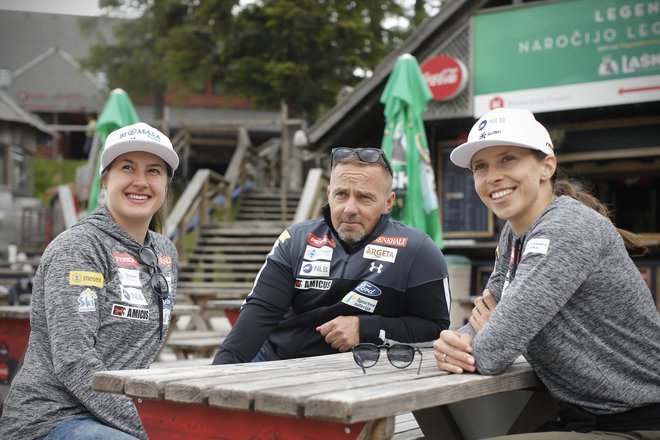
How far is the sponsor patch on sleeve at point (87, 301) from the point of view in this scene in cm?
283

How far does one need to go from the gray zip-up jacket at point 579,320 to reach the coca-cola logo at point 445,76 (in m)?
9.43

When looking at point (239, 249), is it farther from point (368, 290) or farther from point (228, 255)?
point (368, 290)

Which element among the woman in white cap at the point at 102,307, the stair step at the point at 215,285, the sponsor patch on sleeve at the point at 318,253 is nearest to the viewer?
the woman in white cap at the point at 102,307

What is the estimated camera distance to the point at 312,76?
23.3 m

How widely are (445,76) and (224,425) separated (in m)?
10.3

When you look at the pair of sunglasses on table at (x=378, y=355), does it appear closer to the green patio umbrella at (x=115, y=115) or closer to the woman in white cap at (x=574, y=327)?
the woman in white cap at (x=574, y=327)

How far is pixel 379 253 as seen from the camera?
12.2 feet

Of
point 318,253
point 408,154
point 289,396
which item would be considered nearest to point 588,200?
point 318,253

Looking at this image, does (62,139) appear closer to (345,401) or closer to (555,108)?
(555,108)

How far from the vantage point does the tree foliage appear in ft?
72.9

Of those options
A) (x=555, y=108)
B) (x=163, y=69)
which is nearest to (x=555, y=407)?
(x=555, y=108)

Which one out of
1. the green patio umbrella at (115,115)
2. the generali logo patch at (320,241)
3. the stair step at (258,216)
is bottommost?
the stair step at (258,216)

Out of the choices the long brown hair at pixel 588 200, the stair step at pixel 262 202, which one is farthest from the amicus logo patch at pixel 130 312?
the stair step at pixel 262 202

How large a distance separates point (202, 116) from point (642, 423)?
39.0 m
